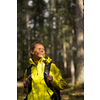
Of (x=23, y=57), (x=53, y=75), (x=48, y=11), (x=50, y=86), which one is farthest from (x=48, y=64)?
(x=48, y=11)

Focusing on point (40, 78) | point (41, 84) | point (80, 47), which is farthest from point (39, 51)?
point (80, 47)

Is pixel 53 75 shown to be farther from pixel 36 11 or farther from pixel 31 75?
pixel 36 11

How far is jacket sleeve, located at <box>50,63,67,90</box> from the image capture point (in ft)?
9.59

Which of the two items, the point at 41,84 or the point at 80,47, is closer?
the point at 41,84

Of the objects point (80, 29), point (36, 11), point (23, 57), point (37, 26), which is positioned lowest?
point (23, 57)

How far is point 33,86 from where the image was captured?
2926 millimetres

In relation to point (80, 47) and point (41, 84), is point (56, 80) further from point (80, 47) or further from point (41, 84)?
point (80, 47)

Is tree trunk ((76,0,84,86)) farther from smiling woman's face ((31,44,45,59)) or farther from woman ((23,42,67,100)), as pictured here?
smiling woman's face ((31,44,45,59))

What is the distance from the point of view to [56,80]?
9.60 feet

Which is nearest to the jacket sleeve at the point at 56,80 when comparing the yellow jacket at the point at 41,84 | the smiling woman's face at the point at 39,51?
the yellow jacket at the point at 41,84

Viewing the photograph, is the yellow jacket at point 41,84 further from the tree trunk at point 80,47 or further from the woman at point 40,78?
the tree trunk at point 80,47

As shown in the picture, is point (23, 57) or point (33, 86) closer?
point (33, 86)

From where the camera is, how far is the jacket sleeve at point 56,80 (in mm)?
2924
